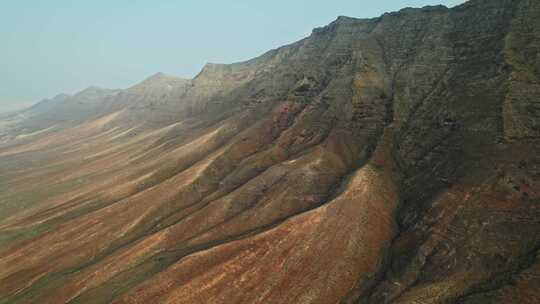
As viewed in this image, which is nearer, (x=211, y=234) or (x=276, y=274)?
(x=276, y=274)

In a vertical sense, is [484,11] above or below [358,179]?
above

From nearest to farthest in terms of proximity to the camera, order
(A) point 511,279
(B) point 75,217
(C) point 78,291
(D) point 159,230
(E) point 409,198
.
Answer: (A) point 511,279
(C) point 78,291
(E) point 409,198
(D) point 159,230
(B) point 75,217

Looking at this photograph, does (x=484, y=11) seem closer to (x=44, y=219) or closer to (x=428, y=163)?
(x=428, y=163)

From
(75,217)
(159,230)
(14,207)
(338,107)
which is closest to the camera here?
(159,230)

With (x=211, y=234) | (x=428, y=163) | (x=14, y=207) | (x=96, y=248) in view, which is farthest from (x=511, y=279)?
(x=14, y=207)

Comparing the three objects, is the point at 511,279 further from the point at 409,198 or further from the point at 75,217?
the point at 75,217

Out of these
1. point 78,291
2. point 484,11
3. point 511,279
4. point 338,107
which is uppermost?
point 484,11
